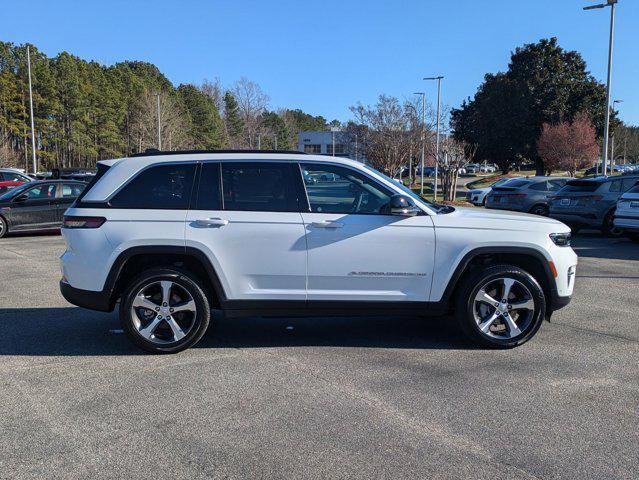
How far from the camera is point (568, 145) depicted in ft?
154

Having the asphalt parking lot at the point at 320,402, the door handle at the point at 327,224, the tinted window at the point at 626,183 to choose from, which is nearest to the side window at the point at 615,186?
the tinted window at the point at 626,183

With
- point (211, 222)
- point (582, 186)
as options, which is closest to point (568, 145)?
point (582, 186)

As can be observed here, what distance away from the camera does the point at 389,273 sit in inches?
215

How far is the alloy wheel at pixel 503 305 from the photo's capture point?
18.3 ft

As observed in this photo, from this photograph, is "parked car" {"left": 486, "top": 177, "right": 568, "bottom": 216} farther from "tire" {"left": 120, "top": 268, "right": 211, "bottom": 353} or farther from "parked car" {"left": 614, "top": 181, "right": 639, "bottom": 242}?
"tire" {"left": 120, "top": 268, "right": 211, "bottom": 353}

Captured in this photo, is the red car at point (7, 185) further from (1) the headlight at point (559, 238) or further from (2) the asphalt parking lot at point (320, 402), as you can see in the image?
(1) the headlight at point (559, 238)

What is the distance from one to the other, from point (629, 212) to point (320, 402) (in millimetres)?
11488

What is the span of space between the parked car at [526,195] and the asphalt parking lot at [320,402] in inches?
529

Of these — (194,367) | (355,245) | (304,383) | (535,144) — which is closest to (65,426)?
(194,367)

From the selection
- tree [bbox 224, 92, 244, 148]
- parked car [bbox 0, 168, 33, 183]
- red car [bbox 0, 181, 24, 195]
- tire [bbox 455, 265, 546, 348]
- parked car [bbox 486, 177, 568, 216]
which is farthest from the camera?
tree [bbox 224, 92, 244, 148]

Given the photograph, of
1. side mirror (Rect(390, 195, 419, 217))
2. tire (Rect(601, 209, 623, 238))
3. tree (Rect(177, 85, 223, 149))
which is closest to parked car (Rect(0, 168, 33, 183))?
tire (Rect(601, 209, 623, 238))

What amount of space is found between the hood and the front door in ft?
0.70

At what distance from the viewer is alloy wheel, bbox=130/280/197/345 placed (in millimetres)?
5410

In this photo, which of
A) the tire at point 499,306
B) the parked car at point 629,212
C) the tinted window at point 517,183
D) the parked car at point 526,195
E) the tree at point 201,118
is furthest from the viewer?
the tree at point 201,118
